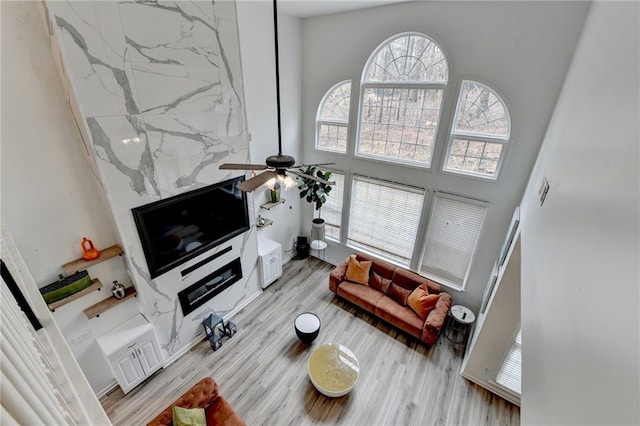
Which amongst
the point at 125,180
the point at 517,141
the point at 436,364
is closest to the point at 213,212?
the point at 125,180

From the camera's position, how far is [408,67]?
14.5ft

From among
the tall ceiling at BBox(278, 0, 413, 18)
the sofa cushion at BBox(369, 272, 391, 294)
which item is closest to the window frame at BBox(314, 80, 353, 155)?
the tall ceiling at BBox(278, 0, 413, 18)

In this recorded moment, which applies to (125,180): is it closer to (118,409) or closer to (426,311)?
(118,409)

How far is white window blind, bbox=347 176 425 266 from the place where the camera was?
500cm

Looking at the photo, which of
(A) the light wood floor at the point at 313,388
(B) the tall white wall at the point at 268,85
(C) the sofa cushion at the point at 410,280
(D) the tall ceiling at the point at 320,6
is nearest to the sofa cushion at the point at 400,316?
(A) the light wood floor at the point at 313,388

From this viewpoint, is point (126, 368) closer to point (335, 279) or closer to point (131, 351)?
point (131, 351)

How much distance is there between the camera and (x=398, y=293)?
5043 mm

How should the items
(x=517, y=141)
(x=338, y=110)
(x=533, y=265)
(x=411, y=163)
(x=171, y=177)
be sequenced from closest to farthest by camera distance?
1. (x=533, y=265)
2. (x=171, y=177)
3. (x=517, y=141)
4. (x=411, y=163)
5. (x=338, y=110)

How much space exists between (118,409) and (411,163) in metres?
5.55

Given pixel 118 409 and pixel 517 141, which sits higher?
pixel 517 141

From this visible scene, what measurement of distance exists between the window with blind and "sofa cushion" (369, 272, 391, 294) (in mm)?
1268

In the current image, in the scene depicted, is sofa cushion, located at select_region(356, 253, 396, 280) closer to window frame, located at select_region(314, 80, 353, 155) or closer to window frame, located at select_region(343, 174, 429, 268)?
window frame, located at select_region(343, 174, 429, 268)

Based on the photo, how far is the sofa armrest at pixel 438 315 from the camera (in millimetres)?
4262

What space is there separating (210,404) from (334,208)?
13.2ft
